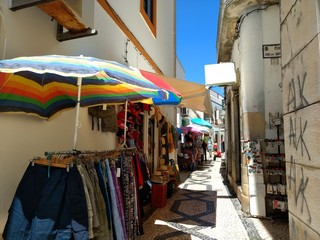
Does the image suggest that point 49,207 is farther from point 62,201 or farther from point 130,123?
point 130,123

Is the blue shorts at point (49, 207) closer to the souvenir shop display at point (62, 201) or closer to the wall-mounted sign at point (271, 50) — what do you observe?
the souvenir shop display at point (62, 201)

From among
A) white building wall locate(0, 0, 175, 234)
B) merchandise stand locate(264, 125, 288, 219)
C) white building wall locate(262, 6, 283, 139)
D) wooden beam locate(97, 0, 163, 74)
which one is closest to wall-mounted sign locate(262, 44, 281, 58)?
white building wall locate(262, 6, 283, 139)

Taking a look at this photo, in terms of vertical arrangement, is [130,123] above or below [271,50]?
below

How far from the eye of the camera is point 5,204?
2557 millimetres

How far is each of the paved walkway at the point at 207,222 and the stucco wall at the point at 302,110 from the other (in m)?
2.29

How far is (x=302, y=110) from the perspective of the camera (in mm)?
2180

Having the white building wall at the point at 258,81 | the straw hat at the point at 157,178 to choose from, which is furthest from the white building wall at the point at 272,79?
the straw hat at the point at 157,178

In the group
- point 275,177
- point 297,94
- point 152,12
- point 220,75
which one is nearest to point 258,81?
point 220,75

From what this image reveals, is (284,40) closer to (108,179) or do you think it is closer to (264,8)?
(108,179)

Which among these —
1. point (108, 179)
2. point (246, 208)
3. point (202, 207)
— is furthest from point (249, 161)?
point (108, 179)

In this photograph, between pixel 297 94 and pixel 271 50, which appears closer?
pixel 297 94

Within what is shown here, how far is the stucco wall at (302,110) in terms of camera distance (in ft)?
6.35

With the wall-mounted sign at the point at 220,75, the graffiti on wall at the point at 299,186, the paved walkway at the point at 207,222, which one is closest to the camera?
the graffiti on wall at the point at 299,186

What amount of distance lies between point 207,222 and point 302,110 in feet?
12.2
